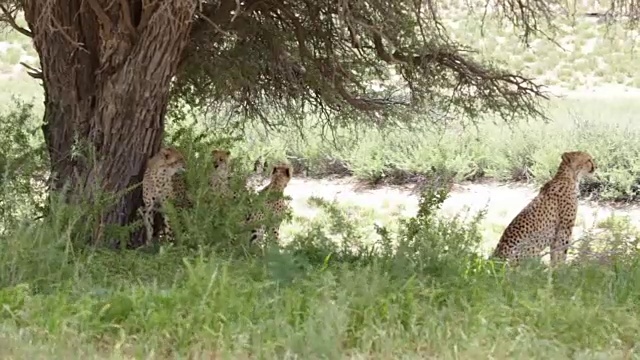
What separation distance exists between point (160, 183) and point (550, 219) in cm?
284

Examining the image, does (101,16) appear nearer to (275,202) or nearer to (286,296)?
(275,202)

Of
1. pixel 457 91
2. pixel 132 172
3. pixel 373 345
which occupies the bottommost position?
pixel 373 345

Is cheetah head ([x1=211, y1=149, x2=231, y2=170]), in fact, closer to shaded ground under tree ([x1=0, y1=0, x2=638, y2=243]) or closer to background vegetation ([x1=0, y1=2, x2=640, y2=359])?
background vegetation ([x1=0, y1=2, x2=640, y2=359])

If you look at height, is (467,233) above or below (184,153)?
below

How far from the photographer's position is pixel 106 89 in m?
6.38

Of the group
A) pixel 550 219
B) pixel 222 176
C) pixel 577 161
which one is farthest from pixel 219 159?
pixel 577 161

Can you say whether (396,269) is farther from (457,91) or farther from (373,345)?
(457,91)

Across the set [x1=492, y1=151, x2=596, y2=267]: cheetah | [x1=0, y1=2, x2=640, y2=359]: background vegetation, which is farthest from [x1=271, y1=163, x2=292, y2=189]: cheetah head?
[x1=492, y1=151, x2=596, y2=267]: cheetah

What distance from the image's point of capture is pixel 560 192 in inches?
292

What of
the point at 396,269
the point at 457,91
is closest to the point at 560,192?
the point at 457,91

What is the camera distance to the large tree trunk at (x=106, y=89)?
618cm

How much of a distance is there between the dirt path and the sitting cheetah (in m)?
4.79

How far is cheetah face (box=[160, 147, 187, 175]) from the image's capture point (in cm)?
656

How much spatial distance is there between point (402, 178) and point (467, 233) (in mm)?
9158
